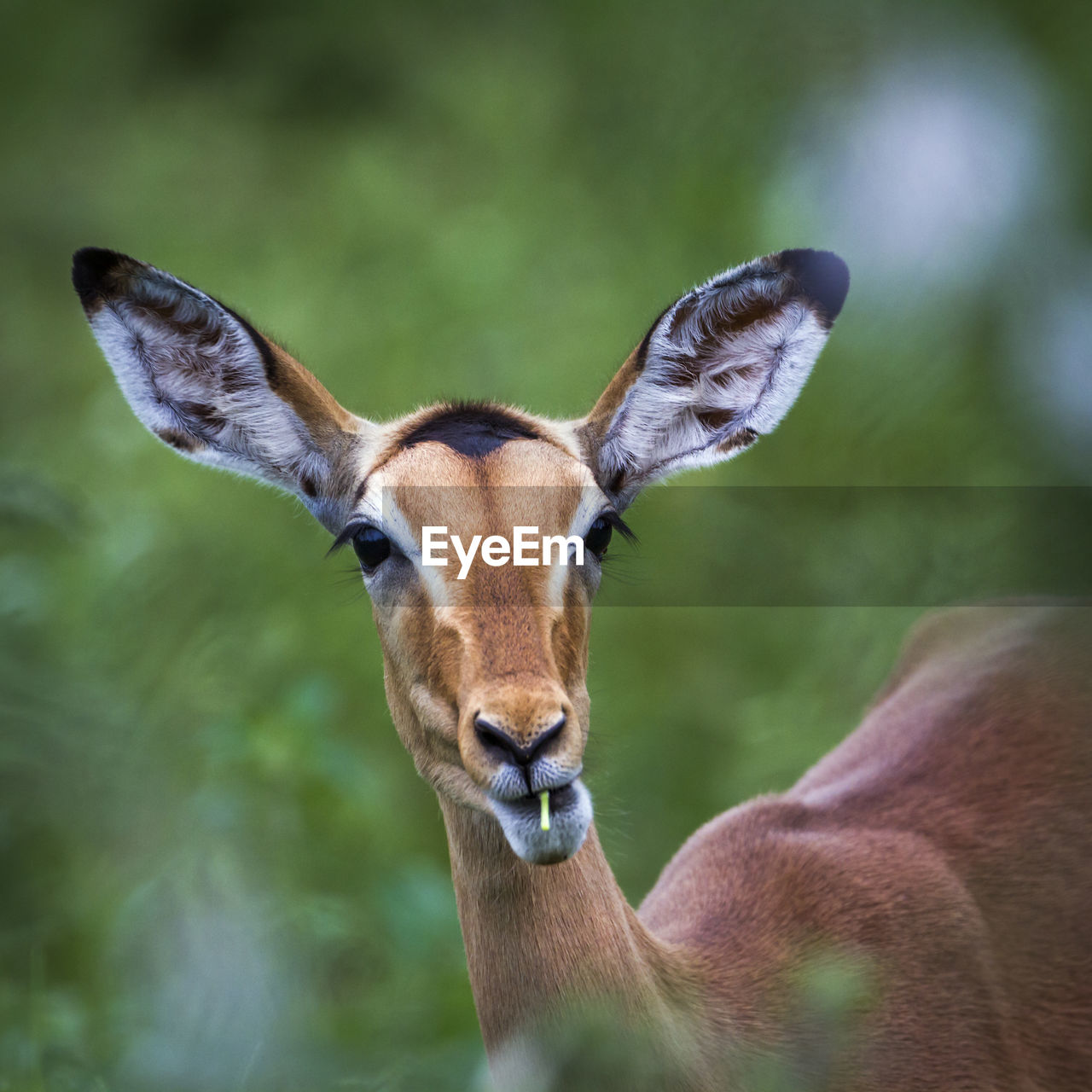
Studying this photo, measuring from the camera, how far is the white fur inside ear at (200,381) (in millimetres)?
3254

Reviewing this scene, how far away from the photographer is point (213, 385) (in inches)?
135

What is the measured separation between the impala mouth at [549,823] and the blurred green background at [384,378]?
44cm

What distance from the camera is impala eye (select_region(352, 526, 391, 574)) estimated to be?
3027 mm

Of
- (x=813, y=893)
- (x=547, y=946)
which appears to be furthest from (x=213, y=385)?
(x=813, y=893)

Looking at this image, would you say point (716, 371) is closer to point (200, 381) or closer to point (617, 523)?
point (617, 523)

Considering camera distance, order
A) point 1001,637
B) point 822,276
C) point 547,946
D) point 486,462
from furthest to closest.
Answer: point 1001,637, point 822,276, point 486,462, point 547,946

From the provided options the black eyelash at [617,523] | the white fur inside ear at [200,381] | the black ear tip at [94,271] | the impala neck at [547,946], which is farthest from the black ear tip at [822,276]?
the black ear tip at [94,271]

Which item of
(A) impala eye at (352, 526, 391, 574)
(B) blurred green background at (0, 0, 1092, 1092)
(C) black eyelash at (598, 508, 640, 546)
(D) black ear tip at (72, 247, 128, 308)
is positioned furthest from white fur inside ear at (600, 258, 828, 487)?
(D) black ear tip at (72, 247, 128, 308)

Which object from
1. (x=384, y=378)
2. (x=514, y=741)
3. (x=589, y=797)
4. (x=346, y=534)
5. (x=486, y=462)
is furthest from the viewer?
(x=384, y=378)

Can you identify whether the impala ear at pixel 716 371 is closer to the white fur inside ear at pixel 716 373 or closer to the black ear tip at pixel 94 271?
the white fur inside ear at pixel 716 373

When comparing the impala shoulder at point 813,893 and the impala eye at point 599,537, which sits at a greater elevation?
the impala eye at point 599,537

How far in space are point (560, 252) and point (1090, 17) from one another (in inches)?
139

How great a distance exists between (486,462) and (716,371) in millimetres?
850

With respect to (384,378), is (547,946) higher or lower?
lower
